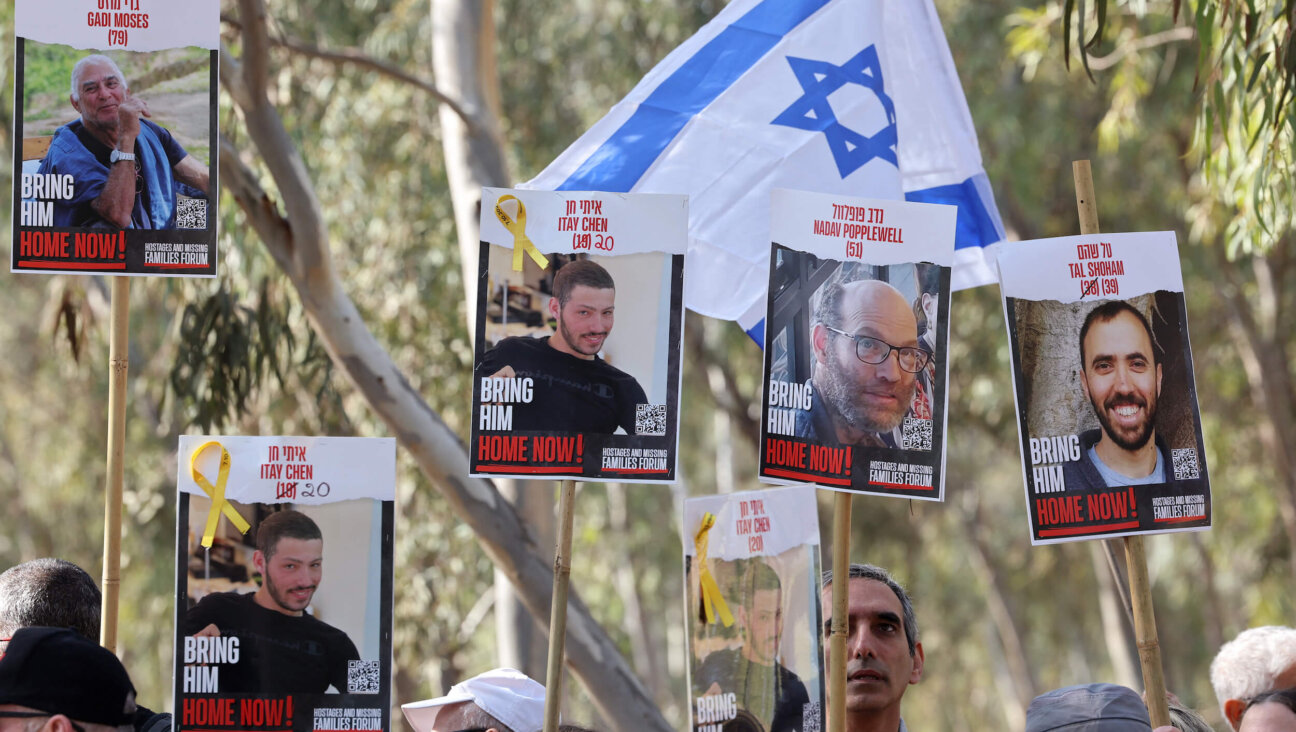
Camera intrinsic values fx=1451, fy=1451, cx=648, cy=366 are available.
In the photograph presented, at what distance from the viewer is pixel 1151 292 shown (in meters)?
2.44

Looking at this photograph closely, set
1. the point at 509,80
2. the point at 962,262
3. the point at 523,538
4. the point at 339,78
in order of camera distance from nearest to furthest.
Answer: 1. the point at 962,262
2. the point at 523,538
3. the point at 339,78
4. the point at 509,80

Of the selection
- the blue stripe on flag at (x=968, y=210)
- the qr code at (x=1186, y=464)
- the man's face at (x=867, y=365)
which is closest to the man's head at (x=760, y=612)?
the man's face at (x=867, y=365)

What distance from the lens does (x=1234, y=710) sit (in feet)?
9.75

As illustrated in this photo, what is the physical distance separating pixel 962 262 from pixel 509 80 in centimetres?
596

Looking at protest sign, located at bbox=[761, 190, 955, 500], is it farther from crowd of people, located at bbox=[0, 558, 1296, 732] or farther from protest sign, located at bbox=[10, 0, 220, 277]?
protest sign, located at bbox=[10, 0, 220, 277]

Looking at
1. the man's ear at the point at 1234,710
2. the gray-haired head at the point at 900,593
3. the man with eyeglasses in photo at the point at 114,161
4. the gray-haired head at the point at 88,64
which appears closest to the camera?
the man with eyeglasses in photo at the point at 114,161

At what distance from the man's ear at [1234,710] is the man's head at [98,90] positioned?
2.48 metres

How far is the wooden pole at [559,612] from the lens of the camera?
88.0 inches

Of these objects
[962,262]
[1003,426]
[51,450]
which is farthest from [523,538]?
[51,450]

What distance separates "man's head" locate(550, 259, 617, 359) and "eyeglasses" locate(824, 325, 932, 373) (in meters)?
0.37

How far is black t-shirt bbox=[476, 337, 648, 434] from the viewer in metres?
2.36

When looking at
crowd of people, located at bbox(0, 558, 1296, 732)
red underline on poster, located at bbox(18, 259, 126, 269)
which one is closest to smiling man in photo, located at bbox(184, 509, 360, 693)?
crowd of people, located at bbox(0, 558, 1296, 732)

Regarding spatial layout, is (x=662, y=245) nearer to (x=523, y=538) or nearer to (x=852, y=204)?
(x=852, y=204)

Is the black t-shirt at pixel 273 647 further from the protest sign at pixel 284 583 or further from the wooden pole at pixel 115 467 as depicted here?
the wooden pole at pixel 115 467
